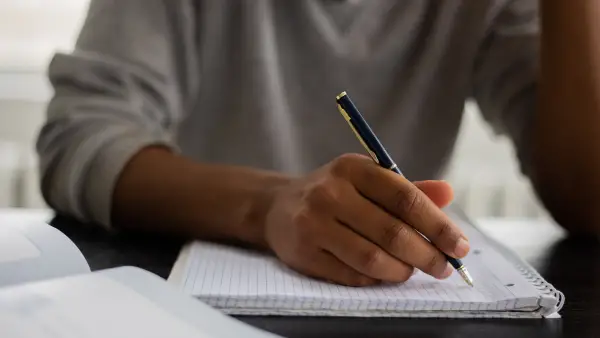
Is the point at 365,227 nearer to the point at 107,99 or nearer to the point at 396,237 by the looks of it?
the point at 396,237

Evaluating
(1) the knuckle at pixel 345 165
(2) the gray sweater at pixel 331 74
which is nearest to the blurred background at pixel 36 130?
(2) the gray sweater at pixel 331 74

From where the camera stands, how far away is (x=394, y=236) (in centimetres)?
52

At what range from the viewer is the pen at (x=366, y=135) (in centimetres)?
53

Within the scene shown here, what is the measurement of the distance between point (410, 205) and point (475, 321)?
9 centimetres

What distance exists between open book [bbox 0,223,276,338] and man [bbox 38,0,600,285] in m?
0.18

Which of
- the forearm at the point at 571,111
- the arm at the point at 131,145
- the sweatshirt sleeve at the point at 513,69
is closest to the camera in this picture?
the arm at the point at 131,145

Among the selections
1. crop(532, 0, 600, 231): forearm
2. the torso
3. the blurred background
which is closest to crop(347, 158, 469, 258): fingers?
crop(532, 0, 600, 231): forearm

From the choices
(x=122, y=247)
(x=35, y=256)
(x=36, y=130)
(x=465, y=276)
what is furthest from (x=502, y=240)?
(x=36, y=130)

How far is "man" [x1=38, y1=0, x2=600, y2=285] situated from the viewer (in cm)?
55

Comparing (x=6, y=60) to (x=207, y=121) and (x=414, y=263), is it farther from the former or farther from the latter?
(x=414, y=263)

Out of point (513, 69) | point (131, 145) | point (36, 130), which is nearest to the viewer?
point (131, 145)

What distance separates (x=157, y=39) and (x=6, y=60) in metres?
0.80

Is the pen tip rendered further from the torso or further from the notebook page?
the torso

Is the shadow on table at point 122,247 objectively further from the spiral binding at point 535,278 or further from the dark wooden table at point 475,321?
the spiral binding at point 535,278
